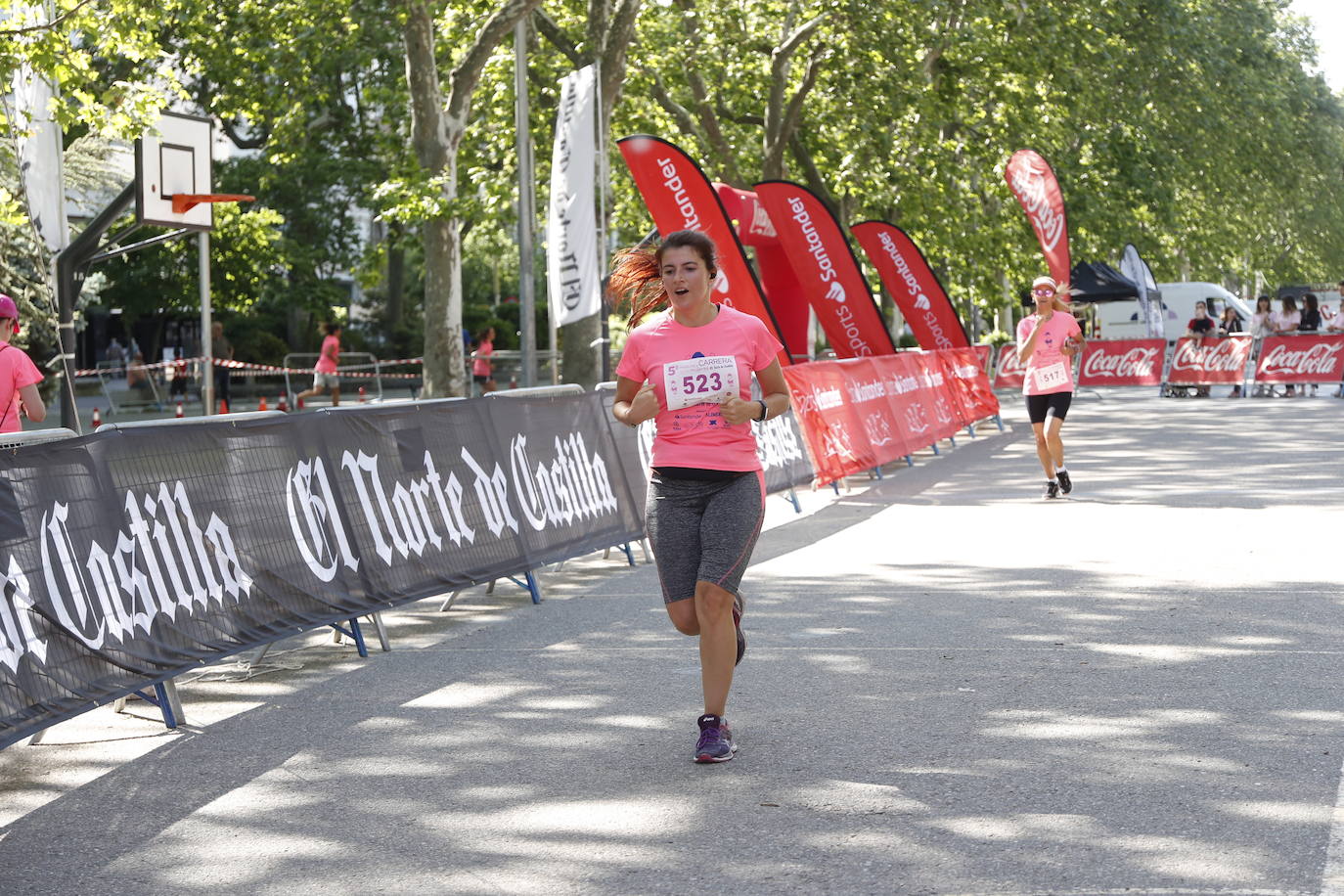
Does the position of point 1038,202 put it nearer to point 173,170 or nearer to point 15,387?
point 173,170

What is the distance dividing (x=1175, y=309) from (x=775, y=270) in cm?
3102

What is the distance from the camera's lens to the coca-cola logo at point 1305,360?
31656mm

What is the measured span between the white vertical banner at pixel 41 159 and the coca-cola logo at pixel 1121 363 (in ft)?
78.2

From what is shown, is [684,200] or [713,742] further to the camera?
[684,200]

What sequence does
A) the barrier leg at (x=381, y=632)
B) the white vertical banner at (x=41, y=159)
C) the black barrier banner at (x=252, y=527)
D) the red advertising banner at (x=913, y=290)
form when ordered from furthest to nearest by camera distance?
the red advertising banner at (x=913, y=290), the white vertical banner at (x=41, y=159), the barrier leg at (x=381, y=632), the black barrier banner at (x=252, y=527)

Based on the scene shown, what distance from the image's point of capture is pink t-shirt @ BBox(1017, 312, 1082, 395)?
48.4ft

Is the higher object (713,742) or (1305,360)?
(1305,360)

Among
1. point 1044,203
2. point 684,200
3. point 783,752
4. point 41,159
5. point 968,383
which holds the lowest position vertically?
point 783,752

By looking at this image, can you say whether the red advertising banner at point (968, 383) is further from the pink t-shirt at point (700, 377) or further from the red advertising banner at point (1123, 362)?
the pink t-shirt at point (700, 377)

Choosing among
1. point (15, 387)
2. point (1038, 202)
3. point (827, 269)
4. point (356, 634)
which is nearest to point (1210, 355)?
point (1038, 202)

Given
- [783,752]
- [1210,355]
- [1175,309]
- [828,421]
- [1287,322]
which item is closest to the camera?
[783,752]

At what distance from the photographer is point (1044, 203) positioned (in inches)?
1011

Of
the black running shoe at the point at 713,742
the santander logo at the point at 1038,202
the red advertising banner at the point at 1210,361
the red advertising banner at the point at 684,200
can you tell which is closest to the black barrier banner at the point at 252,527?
the black running shoe at the point at 713,742

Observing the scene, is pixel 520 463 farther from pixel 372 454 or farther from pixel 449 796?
pixel 449 796
